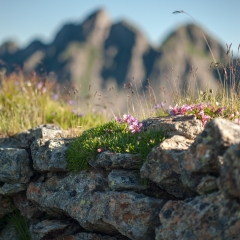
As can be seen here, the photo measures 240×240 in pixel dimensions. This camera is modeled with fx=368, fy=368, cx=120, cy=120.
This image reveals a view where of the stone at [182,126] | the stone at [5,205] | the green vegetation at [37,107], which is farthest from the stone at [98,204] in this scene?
the green vegetation at [37,107]

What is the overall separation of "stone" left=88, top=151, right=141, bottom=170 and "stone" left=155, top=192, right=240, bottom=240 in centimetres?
103

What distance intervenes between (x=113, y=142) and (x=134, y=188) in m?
0.89

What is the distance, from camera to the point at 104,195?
5.71 meters

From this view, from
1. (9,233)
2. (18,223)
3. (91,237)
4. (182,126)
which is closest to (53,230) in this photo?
(91,237)

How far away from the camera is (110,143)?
240 inches

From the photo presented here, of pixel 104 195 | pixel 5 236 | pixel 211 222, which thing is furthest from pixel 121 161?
pixel 5 236

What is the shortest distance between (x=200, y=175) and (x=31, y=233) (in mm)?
3309

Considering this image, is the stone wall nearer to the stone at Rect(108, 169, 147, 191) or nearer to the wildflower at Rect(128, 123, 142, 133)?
the stone at Rect(108, 169, 147, 191)

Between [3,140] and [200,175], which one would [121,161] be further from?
[3,140]

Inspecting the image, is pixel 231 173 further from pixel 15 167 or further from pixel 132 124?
pixel 15 167

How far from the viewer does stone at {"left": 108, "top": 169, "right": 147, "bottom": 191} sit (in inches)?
219

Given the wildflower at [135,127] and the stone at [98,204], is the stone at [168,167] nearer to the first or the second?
the stone at [98,204]

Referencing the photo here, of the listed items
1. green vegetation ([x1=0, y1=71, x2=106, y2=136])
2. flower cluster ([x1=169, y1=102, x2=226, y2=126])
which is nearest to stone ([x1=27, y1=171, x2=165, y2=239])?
flower cluster ([x1=169, y1=102, x2=226, y2=126])

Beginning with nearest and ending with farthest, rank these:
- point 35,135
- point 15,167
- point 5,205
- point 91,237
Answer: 1. point 91,237
2. point 15,167
3. point 5,205
4. point 35,135
